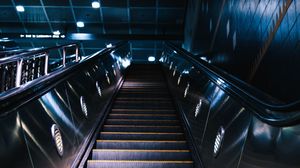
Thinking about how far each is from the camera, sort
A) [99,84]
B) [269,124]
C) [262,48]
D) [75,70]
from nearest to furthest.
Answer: [269,124] → [75,70] → [262,48] → [99,84]

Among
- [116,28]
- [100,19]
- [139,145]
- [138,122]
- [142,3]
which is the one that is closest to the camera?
[139,145]

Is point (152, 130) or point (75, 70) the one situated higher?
point (75, 70)

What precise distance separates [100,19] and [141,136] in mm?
10938


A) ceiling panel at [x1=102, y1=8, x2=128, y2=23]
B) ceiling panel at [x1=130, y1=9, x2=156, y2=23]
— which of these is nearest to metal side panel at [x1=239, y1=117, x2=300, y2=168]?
ceiling panel at [x1=130, y1=9, x2=156, y2=23]

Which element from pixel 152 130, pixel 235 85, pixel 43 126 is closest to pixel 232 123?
pixel 235 85

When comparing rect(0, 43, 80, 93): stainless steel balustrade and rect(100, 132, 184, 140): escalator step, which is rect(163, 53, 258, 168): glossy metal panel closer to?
rect(100, 132, 184, 140): escalator step

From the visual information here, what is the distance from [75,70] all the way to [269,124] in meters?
2.63

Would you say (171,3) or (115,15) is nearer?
(171,3)

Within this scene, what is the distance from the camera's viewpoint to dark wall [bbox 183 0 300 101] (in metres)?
3.71

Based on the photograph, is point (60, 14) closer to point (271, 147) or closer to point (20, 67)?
point (20, 67)

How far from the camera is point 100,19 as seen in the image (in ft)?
48.4

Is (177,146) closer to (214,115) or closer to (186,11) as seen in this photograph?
(214,115)

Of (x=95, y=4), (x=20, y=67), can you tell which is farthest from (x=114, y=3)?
(x=20, y=67)

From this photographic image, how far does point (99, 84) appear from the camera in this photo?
5.59 m
